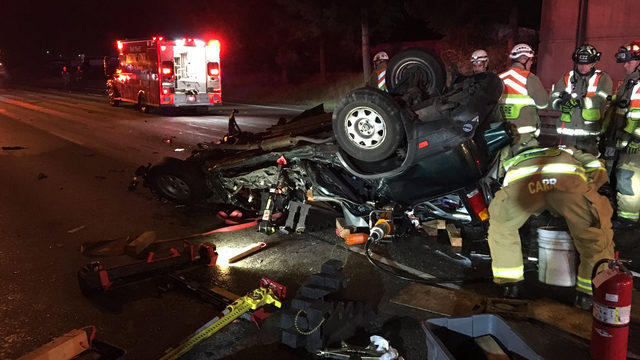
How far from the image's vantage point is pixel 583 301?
383cm

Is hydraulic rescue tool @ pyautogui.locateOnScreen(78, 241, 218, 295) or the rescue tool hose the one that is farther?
the rescue tool hose

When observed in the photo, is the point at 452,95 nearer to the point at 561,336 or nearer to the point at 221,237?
the point at 561,336

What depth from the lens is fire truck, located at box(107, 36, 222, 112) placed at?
17578 mm

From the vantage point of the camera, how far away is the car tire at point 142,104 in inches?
743

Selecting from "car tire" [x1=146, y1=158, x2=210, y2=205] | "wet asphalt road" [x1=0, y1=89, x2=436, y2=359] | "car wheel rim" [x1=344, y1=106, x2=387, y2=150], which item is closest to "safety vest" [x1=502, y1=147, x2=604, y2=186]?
"car wheel rim" [x1=344, y1=106, x2=387, y2=150]

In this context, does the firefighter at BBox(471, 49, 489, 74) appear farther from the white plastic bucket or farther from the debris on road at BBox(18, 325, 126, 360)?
the debris on road at BBox(18, 325, 126, 360)

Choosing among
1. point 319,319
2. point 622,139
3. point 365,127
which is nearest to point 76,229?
point 365,127

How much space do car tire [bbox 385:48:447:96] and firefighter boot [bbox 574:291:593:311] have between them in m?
2.26

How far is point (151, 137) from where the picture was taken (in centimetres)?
1267

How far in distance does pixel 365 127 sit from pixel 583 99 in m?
2.96

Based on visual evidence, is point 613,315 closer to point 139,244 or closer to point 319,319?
point 319,319

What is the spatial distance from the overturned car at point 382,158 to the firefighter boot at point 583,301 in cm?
118

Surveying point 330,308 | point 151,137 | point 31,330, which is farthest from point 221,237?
point 151,137

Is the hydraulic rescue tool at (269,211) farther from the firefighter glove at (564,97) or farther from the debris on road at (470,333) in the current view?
the firefighter glove at (564,97)
